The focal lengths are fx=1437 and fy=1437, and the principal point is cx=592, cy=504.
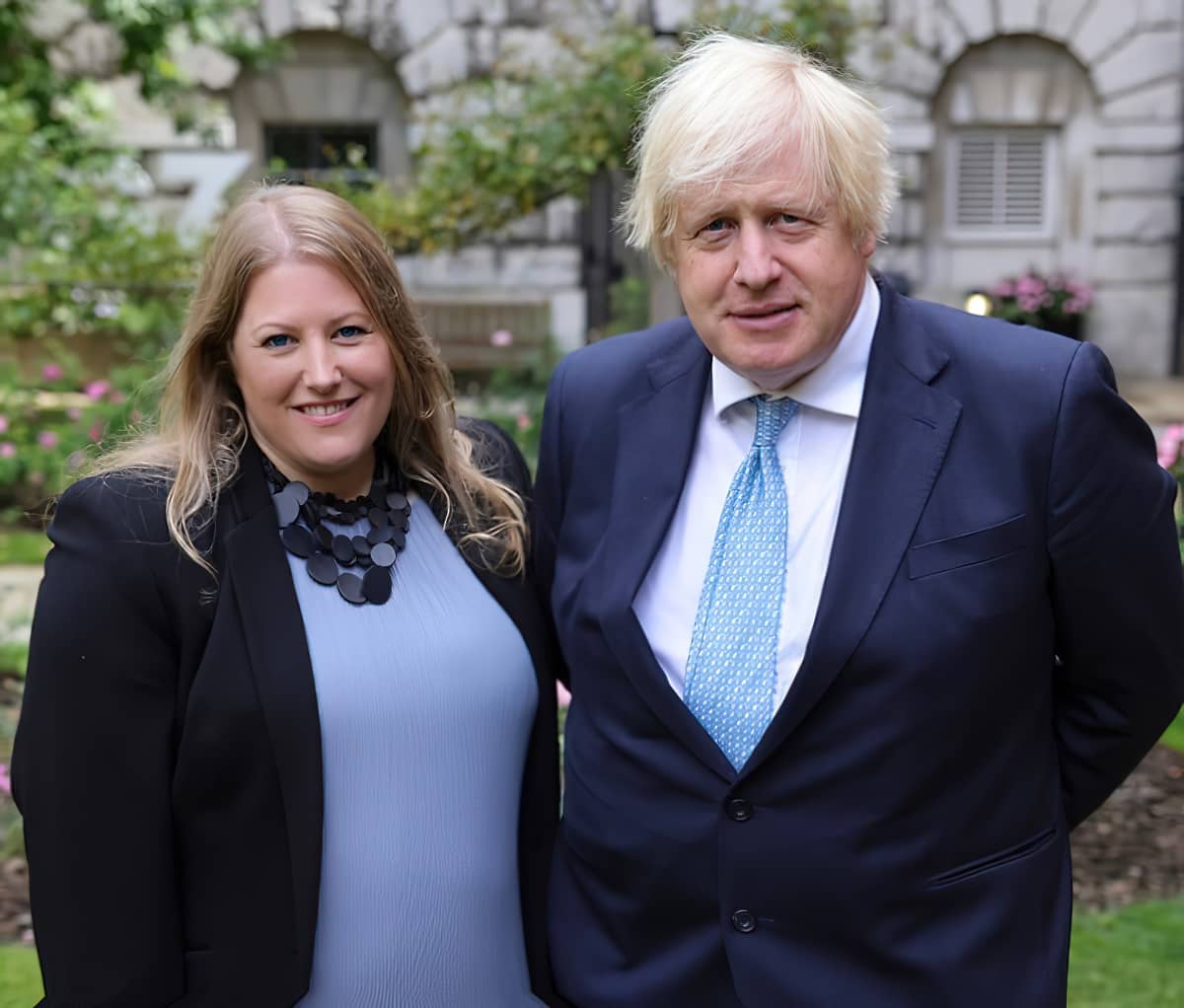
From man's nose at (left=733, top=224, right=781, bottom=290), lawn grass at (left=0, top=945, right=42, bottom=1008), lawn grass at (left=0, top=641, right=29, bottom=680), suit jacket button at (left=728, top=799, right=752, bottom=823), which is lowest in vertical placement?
lawn grass at (left=0, top=945, right=42, bottom=1008)

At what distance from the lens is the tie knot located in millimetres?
2139

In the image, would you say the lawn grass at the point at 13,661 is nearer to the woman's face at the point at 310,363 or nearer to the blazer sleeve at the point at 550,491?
the blazer sleeve at the point at 550,491

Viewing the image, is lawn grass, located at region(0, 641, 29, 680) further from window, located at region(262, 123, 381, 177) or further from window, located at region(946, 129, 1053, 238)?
window, located at region(946, 129, 1053, 238)

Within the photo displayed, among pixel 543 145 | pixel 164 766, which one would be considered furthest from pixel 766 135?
pixel 543 145

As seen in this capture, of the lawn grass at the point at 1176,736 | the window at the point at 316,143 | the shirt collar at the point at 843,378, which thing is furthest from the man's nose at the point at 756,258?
the window at the point at 316,143

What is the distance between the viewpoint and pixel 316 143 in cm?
1411

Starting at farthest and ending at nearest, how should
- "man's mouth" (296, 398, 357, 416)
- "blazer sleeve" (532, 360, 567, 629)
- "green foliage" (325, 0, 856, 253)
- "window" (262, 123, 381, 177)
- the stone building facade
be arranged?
"window" (262, 123, 381, 177)
the stone building facade
"green foliage" (325, 0, 856, 253)
"blazer sleeve" (532, 360, 567, 629)
"man's mouth" (296, 398, 357, 416)

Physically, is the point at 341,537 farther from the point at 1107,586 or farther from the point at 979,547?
the point at 1107,586

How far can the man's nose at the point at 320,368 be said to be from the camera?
7.02 ft

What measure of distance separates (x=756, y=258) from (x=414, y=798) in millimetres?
953

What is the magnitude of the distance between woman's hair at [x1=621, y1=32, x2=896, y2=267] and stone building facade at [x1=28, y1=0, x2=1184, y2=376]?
35.6 ft

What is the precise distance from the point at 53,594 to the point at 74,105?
988 centimetres

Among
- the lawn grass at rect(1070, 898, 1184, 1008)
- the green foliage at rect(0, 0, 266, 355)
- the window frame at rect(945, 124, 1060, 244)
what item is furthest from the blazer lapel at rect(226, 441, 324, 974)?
the window frame at rect(945, 124, 1060, 244)

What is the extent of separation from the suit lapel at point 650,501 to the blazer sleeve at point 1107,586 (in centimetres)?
55
